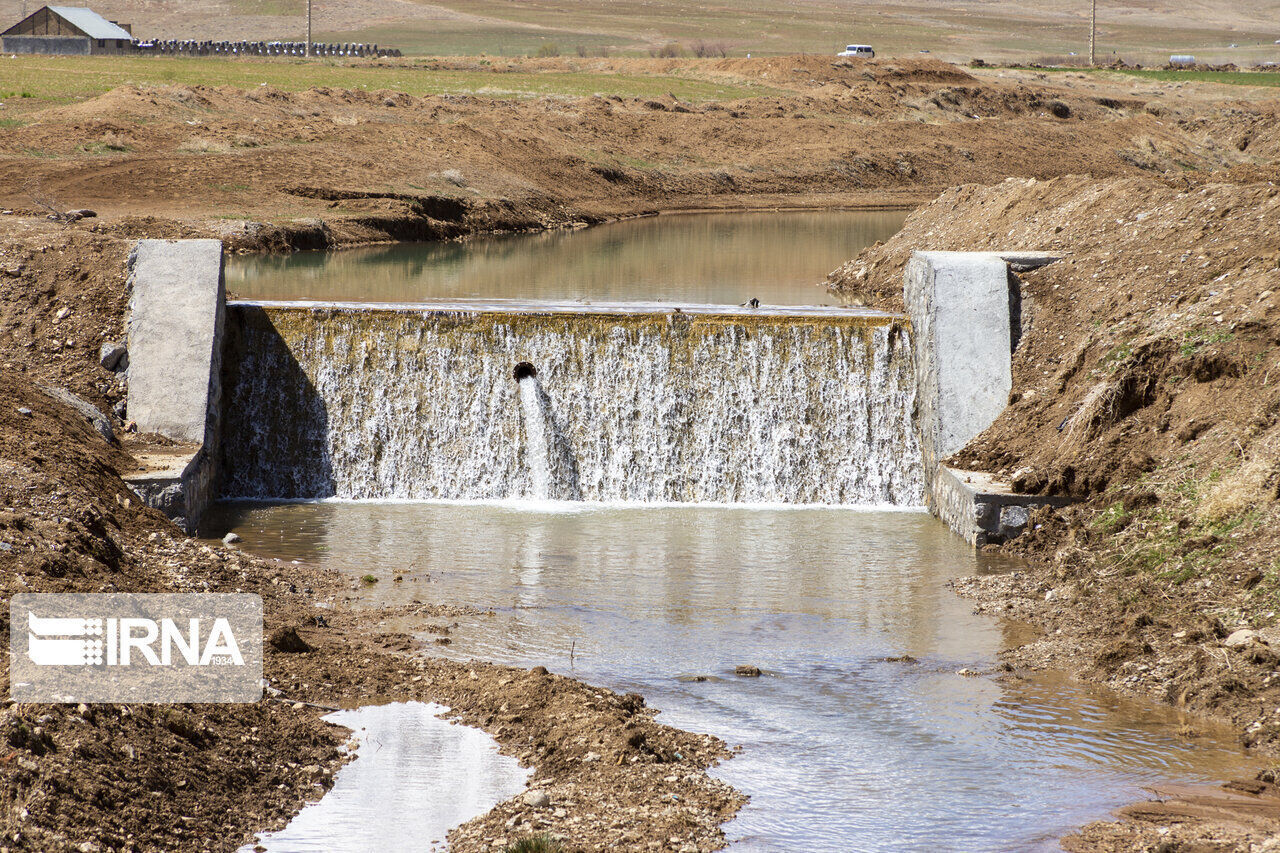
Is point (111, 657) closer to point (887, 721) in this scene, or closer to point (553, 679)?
point (553, 679)

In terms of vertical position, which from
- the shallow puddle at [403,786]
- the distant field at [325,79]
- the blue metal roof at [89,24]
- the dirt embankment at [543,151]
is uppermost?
the blue metal roof at [89,24]

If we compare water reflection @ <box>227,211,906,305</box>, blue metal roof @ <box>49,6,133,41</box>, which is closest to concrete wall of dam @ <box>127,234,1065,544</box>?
water reflection @ <box>227,211,906,305</box>

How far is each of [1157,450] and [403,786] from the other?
7507mm

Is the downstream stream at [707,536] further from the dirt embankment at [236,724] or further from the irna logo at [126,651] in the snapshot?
the irna logo at [126,651]

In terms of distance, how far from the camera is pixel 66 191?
1061 inches

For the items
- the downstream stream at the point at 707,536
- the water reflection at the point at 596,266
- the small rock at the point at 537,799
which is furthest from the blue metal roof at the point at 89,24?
the small rock at the point at 537,799

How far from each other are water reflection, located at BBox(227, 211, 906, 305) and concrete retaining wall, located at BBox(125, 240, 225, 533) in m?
2.95

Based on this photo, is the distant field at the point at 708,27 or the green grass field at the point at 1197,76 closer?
the green grass field at the point at 1197,76

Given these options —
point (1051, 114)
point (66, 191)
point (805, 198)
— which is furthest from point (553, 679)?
point (1051, 114)

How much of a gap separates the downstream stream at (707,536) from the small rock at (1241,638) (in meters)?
0.80

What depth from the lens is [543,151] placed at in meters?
37.5

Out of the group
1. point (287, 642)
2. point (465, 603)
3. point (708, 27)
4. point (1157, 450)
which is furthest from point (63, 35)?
point (1157, 450)

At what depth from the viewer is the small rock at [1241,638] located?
28.9 feet

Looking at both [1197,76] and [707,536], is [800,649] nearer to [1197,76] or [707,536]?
[707,536]
